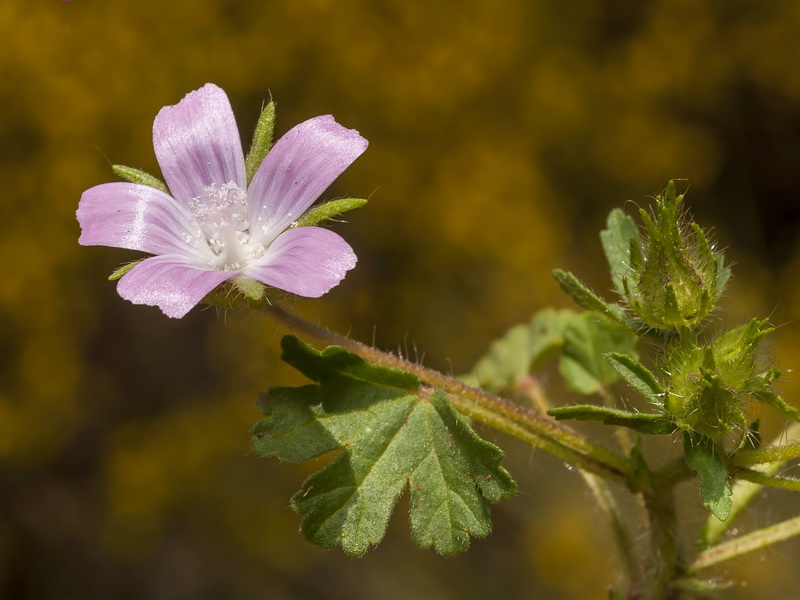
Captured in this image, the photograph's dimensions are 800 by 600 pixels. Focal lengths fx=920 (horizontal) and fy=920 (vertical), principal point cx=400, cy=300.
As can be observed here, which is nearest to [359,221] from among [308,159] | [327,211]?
[308,159]

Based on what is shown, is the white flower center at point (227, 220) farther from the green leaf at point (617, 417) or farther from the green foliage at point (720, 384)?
the green foliage at point (720, 384)

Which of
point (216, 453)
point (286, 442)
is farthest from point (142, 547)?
point (286, 442)

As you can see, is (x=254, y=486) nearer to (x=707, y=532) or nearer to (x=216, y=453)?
(x=216, y=453)


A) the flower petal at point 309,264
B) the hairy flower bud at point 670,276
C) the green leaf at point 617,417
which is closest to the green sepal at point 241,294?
the flower petal at point 309,264

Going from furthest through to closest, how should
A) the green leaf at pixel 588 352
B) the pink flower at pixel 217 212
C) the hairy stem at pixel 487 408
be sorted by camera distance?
the green leaf at pixel 588 352, the hairy stem at pixel 487 408, the pink flower at pixel 217 212

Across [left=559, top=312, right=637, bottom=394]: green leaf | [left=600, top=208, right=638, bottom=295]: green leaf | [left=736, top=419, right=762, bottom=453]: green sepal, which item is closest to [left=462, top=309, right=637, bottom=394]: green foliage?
[left=559, top=312, right=637, bottom=394]: green leaf

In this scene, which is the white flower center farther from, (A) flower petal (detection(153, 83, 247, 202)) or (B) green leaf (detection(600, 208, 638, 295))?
(B) green leaf (detection(600, 208, 638, 295))
